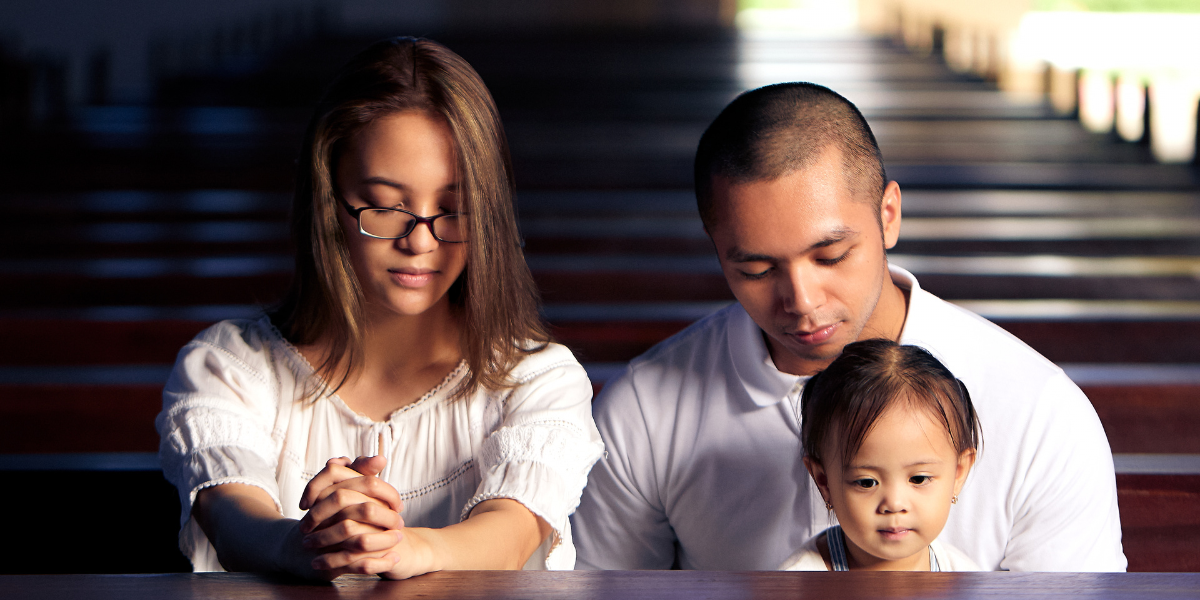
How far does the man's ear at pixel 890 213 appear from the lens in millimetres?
1366

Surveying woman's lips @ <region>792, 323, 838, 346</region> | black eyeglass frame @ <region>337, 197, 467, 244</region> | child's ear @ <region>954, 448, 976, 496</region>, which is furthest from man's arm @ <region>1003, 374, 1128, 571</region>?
black eyeglass frame @ <region>337, 197, 467, 244</region>

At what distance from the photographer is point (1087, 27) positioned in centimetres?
1155

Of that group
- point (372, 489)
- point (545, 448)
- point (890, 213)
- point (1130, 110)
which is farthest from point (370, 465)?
point (1130, 110)

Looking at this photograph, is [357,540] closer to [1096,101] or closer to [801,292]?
[801,292]

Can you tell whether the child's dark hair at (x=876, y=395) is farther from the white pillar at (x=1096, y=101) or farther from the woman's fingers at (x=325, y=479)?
the white pillar at (x=1096, y=101)

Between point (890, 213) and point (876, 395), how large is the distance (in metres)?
0.38

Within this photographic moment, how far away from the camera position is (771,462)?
1395 millimetres

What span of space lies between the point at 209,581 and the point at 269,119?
5026 mm

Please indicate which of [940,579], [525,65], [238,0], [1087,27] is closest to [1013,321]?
[940,579]

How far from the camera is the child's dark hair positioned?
110 cm

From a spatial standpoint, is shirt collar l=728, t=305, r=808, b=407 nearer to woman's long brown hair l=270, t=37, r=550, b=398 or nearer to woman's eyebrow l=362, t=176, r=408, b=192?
woman's long brown hair l=270, t=37, r=550, b=398

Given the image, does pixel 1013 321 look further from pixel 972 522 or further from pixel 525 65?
pixel 525 65

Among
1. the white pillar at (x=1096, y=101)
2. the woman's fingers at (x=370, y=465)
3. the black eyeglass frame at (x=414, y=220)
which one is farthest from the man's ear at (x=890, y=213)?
the white pillar at (x=1096, y=101)

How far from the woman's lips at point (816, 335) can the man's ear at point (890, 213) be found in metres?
0.18
